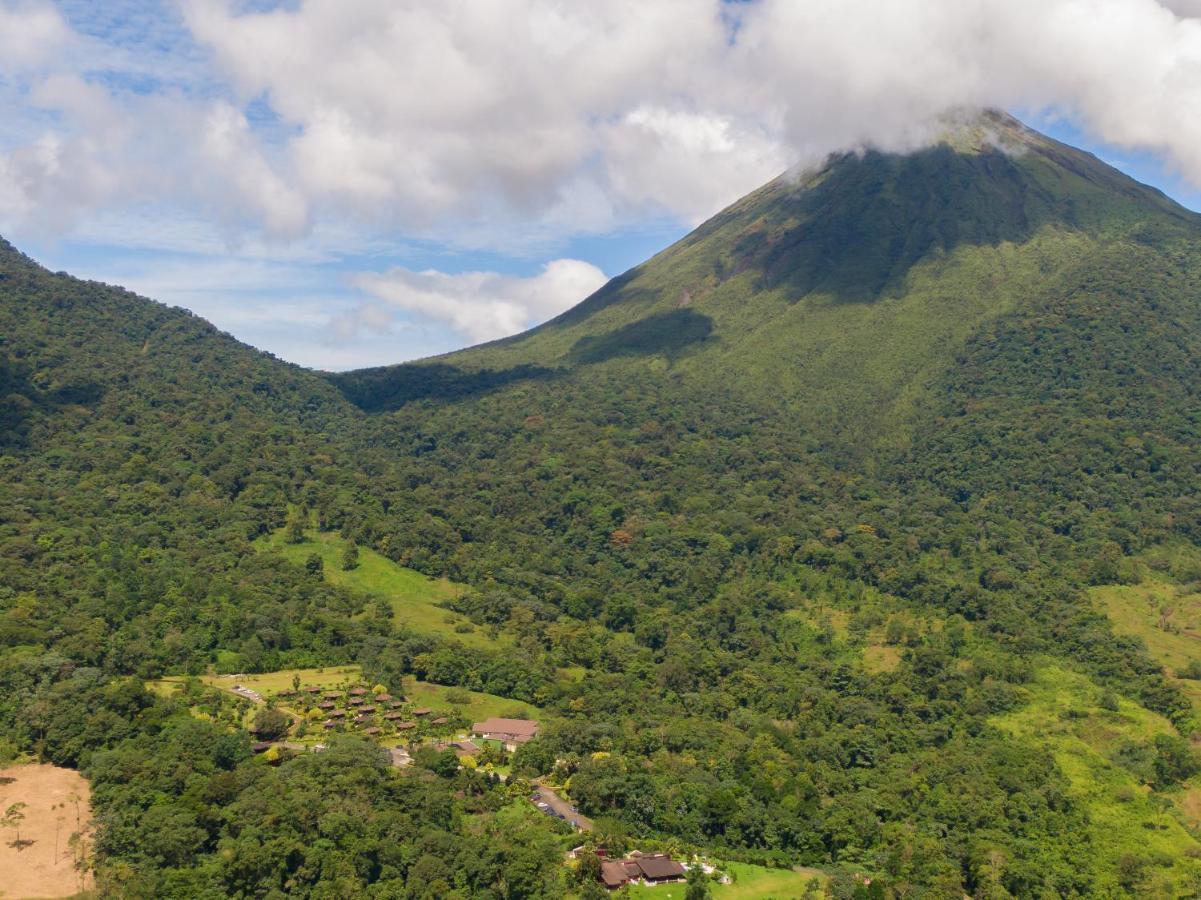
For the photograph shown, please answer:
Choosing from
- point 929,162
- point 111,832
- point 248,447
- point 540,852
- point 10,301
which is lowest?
point 540,852

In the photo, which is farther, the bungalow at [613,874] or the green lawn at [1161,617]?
the green lawn at [1161,617]

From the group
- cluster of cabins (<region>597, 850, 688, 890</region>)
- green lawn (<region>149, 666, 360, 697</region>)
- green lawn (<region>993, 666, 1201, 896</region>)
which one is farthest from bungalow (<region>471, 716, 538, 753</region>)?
green lawn (<region>993, 666, 1201, 896</region>)

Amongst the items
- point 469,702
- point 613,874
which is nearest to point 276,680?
point 469,702

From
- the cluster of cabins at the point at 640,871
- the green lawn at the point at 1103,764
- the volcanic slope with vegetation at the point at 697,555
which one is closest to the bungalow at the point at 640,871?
the cluster of cabins at the point at 640,871

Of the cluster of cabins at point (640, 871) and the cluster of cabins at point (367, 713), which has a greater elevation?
the cluster of cabins at point (367, 713)

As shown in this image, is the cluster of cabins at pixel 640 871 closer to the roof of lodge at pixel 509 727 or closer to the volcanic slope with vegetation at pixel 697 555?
the volcanic slope with vegetation at pixel 697 555

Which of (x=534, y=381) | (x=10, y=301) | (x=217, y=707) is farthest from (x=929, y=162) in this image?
(x=217, y=707)

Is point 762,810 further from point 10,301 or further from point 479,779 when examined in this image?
point 10,301

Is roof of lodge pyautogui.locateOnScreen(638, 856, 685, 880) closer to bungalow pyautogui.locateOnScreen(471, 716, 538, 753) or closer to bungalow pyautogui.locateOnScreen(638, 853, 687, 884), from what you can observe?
bungalow pyautogui.locateOnScreen(638, 853, 687, 884)
